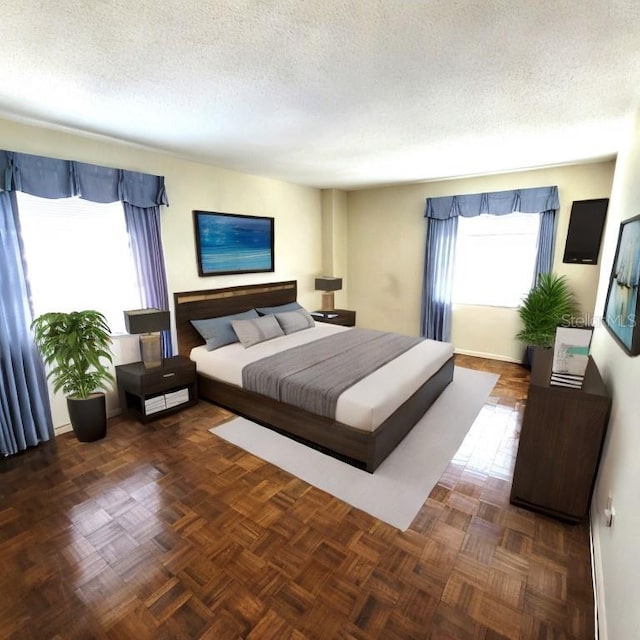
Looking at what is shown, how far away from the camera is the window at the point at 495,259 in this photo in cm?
446

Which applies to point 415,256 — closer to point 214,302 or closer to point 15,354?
point 214,302

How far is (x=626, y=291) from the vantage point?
6.27 ft

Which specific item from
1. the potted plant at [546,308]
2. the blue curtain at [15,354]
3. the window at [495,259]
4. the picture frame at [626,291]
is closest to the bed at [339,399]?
the potted plant at [546,308]

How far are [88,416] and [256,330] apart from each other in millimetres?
1746

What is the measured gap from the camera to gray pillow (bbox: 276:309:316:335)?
4295mm

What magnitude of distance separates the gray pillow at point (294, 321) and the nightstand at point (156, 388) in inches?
49.0

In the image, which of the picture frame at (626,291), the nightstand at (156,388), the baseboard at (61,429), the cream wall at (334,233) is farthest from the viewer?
the cream wall at (334,233)

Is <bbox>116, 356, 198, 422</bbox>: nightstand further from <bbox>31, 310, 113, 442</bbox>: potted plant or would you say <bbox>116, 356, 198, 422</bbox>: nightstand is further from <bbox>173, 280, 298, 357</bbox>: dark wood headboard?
<bbox>173, 280, 298, 357</bbox>: dark wood headboard

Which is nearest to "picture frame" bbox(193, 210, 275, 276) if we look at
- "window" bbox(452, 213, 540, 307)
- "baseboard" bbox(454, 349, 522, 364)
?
"window" bbox(452, 213, 540, 307)

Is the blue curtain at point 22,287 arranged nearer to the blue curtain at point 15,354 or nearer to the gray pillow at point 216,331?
the blue curtain at point 15,354

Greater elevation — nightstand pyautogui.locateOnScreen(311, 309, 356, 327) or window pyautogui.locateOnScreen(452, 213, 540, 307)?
window pyautogui.locateOnScreen(452, 213, 540, 307)

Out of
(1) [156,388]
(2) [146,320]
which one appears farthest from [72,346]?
(1) [156,388]

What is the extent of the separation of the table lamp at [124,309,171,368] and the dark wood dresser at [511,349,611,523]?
2.99 meters

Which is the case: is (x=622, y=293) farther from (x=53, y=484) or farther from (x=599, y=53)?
(x=53, y=484)
